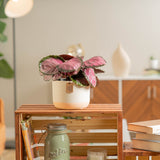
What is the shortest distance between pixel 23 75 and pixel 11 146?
117 cm

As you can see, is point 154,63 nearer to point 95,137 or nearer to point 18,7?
point 18,7

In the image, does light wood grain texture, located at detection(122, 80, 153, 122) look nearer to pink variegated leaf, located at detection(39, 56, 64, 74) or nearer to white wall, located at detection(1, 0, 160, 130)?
white wall, located at detection(1, 0, 160, 130)

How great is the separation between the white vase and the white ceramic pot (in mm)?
3072

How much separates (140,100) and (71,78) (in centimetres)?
335

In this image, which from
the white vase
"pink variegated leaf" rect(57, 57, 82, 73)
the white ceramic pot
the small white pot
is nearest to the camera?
"pink variegated leaf" rect(57, 57, 82, 73)

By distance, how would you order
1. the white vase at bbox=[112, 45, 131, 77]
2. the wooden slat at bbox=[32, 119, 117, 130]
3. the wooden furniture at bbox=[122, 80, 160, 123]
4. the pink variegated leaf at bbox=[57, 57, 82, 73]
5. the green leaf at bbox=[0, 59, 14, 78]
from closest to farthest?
1. the pink variegated leaf at bbox=[57, 57, 82, 73]
2. the wooden slat at bbox=[32, 119, 117, 130]
3. the white vase at bbox=[112, 45, 131, 77]
4. the wooden furniture at bbox=[122, 80, 160, 123]
5. the green leaf at bbox=[0, 59, 14, 78]

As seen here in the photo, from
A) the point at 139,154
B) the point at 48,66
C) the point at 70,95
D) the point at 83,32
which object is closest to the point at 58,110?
the point at 70,95

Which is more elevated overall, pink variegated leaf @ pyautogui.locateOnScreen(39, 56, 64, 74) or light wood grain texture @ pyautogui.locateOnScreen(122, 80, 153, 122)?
pink variegated leaf @ pyautogui.locateOnScreen(39, 56, 64, 74)

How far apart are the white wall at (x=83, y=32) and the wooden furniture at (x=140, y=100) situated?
1.49ft

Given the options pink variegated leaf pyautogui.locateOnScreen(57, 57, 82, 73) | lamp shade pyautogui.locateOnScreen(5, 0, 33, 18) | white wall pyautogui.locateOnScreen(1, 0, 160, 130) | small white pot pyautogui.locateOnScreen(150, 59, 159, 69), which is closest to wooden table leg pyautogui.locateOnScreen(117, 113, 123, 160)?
pink variegated leaf pyautogui.locateOnScreen(57, 57, 82, 73)

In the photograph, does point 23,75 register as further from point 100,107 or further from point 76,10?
point 100,107

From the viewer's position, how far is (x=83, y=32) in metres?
5.23

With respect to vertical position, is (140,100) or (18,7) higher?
(18,7)

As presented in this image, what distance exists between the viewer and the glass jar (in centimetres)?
161
